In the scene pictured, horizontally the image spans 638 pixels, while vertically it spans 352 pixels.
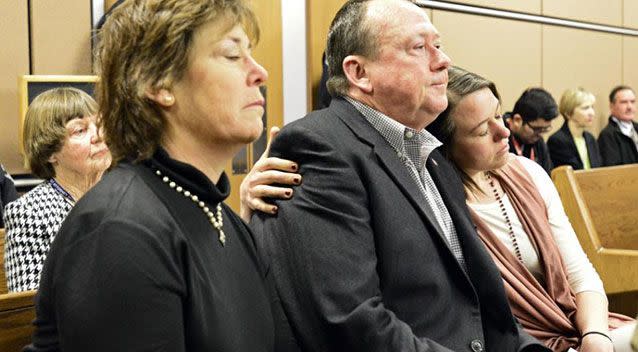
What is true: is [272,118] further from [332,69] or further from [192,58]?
[192,58]

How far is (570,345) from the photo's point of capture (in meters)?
1.96

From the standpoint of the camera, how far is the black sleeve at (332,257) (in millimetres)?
1429

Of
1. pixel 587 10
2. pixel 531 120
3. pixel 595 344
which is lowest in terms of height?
pixel 595 344

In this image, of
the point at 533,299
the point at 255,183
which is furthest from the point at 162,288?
the point at 533,299

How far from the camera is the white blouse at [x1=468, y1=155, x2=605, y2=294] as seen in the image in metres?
2.02

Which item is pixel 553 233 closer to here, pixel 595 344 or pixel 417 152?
pixel 595 344

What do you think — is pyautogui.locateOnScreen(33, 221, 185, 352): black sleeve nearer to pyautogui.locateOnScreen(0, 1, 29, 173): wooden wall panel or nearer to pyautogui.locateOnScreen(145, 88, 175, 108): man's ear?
pyautogui.locateOnScreen(145, 88, 175, 108): man's ear

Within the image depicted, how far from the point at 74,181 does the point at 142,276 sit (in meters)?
1.64

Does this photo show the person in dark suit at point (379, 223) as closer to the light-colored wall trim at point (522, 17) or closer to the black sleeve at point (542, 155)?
the light-colored wall trim at point (522, 17)

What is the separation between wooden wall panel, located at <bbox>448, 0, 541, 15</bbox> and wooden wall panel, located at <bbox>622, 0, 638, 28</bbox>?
4.82 feet

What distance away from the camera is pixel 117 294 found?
100cm

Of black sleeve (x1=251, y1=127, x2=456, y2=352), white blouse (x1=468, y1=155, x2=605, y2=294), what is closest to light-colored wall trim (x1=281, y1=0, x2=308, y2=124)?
white blouse (x1=468, y1=155, x2=605, y2=294)

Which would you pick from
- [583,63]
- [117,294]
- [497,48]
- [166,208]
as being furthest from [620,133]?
[117,294]

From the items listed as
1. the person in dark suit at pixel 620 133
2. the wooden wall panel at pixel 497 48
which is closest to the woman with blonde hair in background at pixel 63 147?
the wooden wall panel at pixel 497 48
